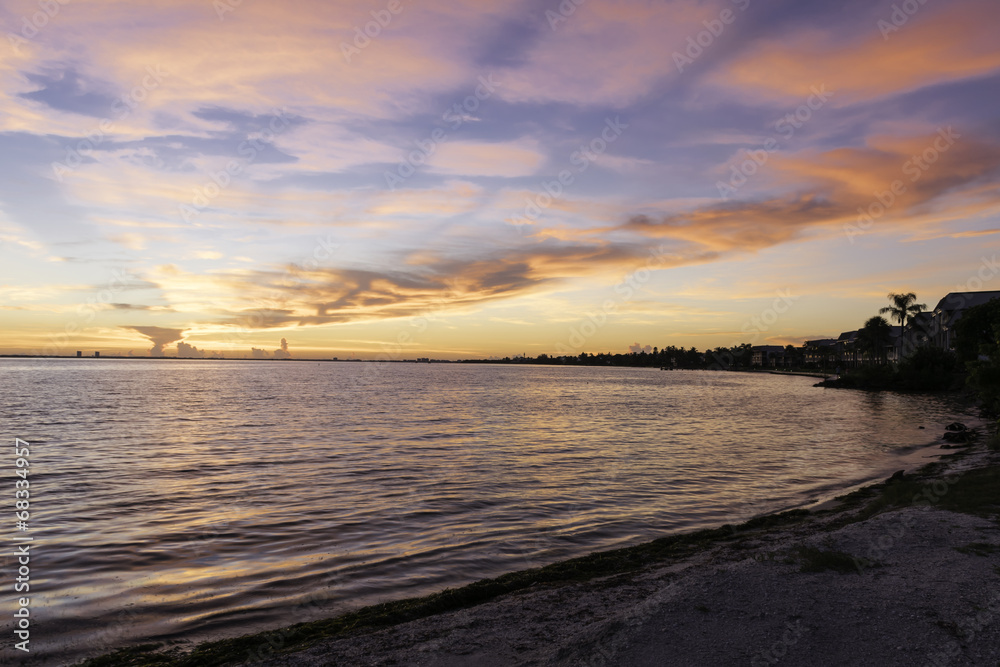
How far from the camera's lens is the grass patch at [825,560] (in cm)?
1082

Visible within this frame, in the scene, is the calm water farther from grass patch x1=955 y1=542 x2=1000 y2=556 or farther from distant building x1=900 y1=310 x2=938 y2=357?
distant building x1=900 y1=310 x2=938 y2=357

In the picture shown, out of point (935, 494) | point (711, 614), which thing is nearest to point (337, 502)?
point (711, 614)

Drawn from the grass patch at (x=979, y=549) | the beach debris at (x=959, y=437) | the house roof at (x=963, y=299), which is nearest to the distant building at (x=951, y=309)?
the house roof at (x=963, y=299)

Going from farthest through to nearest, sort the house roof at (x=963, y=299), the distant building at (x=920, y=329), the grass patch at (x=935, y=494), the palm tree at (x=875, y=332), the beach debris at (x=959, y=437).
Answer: the palm tree at (x=875, y=332)
the distant building at (x=920, y=329)
the house roof at (x=963, y=299)
the beach debris at (x=959, y=437)
the grass patch at (x=935, y=494)

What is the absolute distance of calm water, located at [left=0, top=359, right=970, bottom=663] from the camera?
11789mm

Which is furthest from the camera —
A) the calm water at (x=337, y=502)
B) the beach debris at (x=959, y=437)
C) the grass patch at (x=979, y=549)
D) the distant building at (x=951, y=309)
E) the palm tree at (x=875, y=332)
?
the palm tree at (x=875, y=332)

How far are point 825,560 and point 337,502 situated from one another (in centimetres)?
1566

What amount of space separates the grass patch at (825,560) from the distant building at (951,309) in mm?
124537

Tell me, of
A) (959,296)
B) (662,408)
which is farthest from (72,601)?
(959,296)

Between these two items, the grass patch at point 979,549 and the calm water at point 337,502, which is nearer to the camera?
the grass patch at point 979,549

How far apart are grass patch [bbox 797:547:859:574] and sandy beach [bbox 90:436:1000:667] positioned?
0.06 meters

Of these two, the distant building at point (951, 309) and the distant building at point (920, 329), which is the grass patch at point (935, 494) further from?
the distant building at point (920, 329)

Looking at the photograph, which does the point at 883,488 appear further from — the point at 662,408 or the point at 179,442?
the point at 662,408

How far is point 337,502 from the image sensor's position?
20.4m
